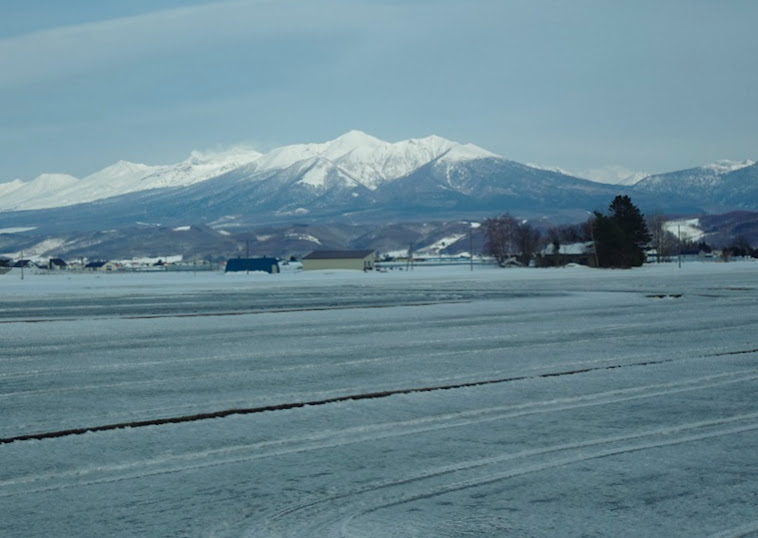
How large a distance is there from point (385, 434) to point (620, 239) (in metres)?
93.6

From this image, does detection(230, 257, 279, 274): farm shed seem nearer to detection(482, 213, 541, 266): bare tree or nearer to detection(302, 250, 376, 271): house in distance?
detection(302, 250, 376, 271): house in distance

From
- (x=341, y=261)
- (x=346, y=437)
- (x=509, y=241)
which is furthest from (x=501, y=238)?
(x=346, y=437)

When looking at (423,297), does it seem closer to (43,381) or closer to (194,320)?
(194,320)

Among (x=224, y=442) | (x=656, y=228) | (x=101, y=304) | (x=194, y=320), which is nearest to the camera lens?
(x=224, y=442)

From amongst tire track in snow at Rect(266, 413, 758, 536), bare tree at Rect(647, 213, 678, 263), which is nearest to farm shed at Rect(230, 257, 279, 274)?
bare tree at Rect(647, 213, 678, 263)

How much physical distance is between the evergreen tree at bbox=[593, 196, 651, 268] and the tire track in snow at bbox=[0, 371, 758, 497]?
88.5 meters

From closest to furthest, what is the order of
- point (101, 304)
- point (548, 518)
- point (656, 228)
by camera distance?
point (548, 518) → point (101, 304) → point (656, 228)

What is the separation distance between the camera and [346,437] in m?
10.5

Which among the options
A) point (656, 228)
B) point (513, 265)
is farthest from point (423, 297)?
point (656, 228)

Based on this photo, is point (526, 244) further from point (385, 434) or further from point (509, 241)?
point (385, 434)

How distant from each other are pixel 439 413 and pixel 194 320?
55.4ft

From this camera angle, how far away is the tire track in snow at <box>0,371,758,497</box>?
8.99 m

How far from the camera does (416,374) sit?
50.7 ft

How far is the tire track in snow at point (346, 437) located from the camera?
8.99 m
